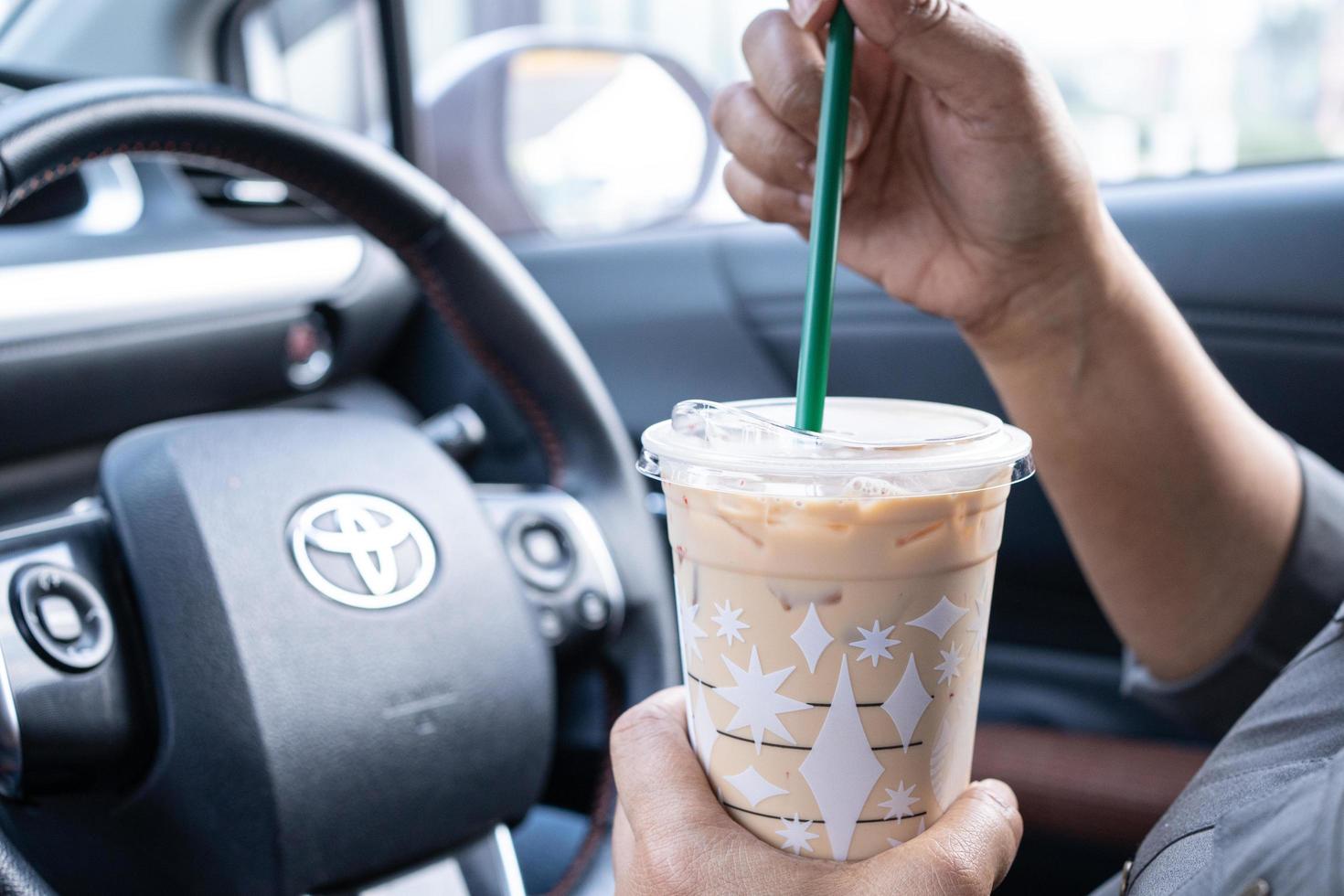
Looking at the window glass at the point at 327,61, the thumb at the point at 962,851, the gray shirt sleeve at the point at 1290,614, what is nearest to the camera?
the thumb at the point at 962,851

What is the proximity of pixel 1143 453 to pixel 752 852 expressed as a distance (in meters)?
0.53

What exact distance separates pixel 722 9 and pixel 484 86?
1.57 m

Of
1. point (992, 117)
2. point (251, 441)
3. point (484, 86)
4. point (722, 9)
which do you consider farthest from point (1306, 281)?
point (722, 9)

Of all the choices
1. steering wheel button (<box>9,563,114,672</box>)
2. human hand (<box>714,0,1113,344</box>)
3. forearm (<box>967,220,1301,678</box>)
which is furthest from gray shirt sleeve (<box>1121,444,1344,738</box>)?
steering wheel button (<box>9,563,114,672</box>)

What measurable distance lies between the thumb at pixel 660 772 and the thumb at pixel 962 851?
0.09 meters

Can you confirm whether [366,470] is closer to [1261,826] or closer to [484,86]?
[1261,826]

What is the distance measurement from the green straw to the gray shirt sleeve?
0.59 meters

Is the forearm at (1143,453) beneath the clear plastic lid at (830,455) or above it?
beneath

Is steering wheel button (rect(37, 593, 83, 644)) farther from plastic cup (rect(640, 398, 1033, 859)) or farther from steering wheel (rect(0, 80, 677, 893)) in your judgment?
plastic cup (rect(640, 398, 1033, 859))

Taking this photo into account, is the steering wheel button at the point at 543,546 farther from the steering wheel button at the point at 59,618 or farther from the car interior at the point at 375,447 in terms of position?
the steering wheel button at the point at 59,618

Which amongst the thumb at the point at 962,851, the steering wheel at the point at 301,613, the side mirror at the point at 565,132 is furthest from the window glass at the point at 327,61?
the thumb at the point at 962,851

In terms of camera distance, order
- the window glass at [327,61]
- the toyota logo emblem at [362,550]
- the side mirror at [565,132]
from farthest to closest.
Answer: the side mirror at [565,132]
the window glass at [327,61]
the toyota logo emblem at [362,550]

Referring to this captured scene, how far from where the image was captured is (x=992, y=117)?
0.80m

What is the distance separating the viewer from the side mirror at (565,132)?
7.51 feet
